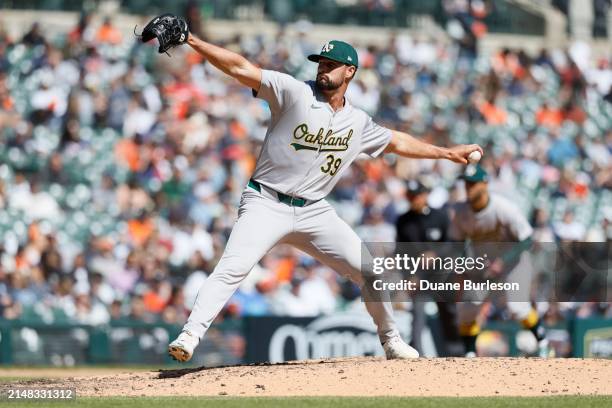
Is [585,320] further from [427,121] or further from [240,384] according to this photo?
[240,384]

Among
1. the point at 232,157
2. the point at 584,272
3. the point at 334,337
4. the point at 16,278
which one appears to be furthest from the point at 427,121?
the point at 16,278

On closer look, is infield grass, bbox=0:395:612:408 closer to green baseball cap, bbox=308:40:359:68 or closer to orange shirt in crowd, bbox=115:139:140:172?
green baseball cap, bbox=308:40:359:68

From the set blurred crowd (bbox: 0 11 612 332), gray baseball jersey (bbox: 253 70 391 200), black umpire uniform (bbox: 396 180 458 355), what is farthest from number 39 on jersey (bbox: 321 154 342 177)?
blurred crowd (bbox: 0 11 612 332)

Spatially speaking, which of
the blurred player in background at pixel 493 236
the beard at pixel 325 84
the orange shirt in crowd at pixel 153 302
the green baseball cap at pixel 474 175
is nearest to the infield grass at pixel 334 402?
the beard at pixel 325 84

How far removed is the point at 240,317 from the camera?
47.7 feet

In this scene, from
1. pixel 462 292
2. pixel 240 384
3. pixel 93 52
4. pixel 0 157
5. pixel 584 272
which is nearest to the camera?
pixel 240 384

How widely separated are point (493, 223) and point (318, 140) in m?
3.48

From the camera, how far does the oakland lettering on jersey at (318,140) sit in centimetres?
812

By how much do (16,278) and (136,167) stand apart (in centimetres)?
277

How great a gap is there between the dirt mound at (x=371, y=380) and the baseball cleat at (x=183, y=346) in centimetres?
23

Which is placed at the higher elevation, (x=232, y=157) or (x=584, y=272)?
(x=232, y=157)

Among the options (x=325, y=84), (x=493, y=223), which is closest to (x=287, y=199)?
(x=325, y=84)

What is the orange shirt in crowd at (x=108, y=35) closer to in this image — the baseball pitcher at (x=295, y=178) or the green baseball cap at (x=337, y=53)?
the baseball pitcher at (x=295, y=178)

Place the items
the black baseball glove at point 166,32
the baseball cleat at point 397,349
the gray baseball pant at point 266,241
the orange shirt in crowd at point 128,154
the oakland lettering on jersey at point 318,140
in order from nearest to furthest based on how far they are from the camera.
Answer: the black baseball glove at point 166,32
the gray baseball pant at point 266,241
the oakland lettering on jersey at point 318,140
the baseball cleat at point 397,349
the orange shirt in crowd at point 128,154
